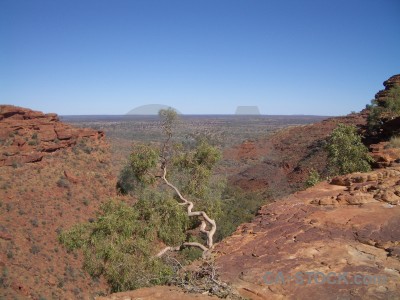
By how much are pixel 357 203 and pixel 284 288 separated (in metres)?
3.81

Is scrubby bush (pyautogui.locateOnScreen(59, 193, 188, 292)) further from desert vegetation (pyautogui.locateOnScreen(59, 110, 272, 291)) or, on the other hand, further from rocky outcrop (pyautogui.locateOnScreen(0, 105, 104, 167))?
rocky outcrop (pyautogui.locateOnScreen(0, 105, 104, 167))

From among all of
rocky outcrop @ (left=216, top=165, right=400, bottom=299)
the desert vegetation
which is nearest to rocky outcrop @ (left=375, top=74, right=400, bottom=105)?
the desert vegetation

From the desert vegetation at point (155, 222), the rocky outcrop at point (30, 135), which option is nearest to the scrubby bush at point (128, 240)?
the desert vegetation at point (155, 222)

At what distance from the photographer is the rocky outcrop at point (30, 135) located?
24.5 metres

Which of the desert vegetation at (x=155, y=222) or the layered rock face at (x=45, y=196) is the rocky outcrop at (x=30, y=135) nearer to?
the layered rock face at (x=45, y=196)

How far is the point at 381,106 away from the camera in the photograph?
1195 inches

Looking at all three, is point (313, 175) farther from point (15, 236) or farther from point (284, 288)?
point (15, 236)

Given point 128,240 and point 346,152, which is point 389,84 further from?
point 128,240

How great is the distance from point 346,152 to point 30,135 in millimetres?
25432

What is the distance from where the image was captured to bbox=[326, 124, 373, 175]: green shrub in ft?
45.8

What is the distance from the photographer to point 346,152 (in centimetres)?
1455

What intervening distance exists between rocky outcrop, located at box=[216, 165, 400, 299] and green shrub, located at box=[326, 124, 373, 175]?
5304 mm

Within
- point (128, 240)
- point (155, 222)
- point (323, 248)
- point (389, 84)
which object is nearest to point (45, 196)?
point (155, 222)

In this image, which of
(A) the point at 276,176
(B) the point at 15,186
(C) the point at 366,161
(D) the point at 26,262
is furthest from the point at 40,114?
(C) the point at 366,161
